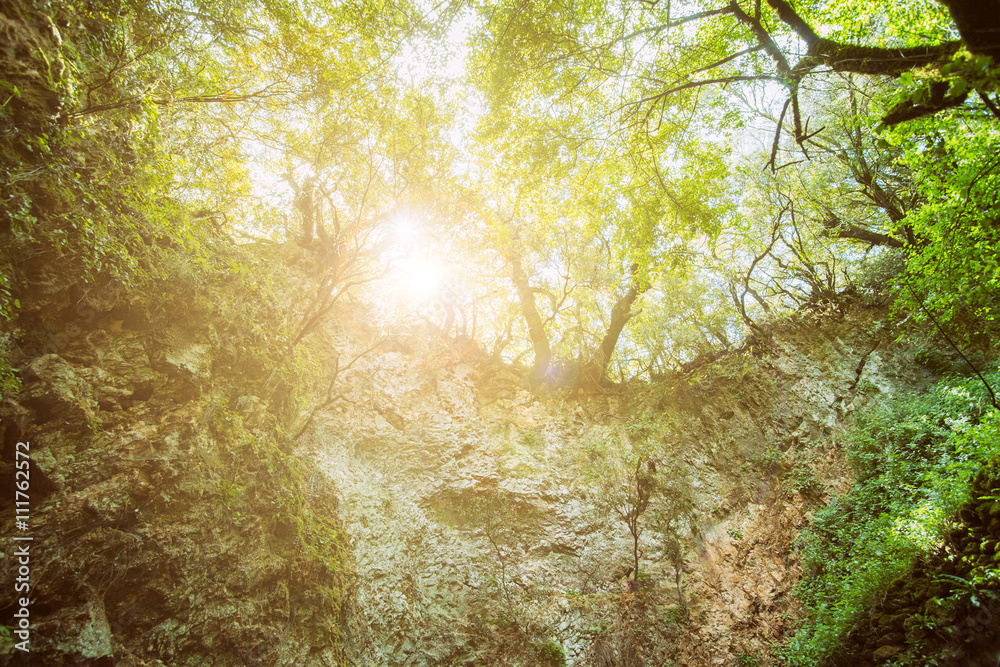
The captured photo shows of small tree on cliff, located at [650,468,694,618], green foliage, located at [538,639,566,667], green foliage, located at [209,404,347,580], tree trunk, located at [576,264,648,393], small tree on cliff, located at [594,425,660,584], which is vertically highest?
tree trunk, located at [576,264,648,393]

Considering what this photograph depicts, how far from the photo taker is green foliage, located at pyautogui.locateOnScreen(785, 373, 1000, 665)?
4.97m

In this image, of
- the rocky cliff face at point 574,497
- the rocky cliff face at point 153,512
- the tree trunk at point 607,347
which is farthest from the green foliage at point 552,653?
the tree trunk at point 607,347

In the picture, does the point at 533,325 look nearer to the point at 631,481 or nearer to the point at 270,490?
the point at 631,481

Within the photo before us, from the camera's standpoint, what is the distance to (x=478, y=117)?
8.31 m

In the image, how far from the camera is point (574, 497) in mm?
8789

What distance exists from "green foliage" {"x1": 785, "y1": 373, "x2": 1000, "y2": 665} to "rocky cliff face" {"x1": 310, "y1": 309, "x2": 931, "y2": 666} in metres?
0.57

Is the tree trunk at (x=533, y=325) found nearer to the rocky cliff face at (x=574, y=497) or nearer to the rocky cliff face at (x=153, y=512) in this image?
the rocky cliff face at (x=574, y=497)

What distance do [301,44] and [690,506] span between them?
1200cm

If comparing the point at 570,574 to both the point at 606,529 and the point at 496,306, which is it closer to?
the point at 606,529

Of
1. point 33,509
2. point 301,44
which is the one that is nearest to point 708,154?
point 301,44

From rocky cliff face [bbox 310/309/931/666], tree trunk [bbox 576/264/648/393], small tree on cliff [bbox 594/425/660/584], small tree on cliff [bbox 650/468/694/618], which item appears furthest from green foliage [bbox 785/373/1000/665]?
tree trunk [bbox 576/264/648/393]

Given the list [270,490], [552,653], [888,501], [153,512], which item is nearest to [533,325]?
[552,653]

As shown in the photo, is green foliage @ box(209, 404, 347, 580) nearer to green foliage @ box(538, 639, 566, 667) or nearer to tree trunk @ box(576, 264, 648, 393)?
green foliage @ box(538, 639, 566, 667)

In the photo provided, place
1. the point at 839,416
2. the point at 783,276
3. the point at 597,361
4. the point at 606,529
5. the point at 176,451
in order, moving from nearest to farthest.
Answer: the point at 176,451 → the point at 606,529 → the point at 839,416 → the point at 597,361 → the point at 783,276
